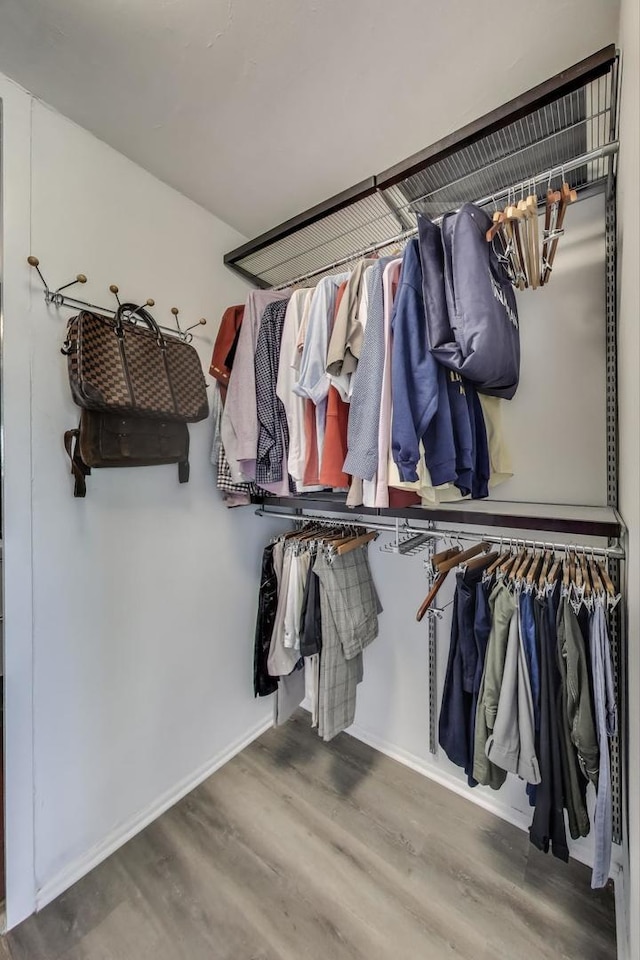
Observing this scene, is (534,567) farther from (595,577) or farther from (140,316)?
(140,316)

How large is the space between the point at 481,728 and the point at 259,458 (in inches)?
44.6

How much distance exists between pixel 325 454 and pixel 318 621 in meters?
0.72

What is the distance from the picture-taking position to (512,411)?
56.8 inches

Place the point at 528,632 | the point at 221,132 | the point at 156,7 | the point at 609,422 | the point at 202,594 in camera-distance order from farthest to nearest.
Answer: the point at 202,594, the point at 221,132, the point at 609,422, the point at 528,632, the point at 156,7

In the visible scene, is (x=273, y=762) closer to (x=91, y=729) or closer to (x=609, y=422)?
(x=91, y=729)

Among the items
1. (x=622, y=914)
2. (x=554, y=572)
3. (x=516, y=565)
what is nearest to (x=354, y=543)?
(x=516, y=565)

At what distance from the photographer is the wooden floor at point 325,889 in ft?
3.56

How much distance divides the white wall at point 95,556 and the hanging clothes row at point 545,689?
1131 mm

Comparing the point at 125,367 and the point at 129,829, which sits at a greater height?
the point at 125,367

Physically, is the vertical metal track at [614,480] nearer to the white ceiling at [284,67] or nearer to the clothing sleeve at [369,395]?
the white ceiling at [284,67]

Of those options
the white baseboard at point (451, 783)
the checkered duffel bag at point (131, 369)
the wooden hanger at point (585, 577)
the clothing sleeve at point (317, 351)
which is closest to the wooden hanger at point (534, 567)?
the wooden hanger at point (585, 577)

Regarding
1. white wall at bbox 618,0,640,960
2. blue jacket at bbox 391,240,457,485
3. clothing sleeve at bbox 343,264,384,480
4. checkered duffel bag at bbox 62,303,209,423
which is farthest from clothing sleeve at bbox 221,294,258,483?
white wall at bbox 618,0,640,960

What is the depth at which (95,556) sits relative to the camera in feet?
4.31

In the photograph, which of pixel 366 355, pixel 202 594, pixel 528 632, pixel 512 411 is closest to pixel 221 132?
pixel 366 355
